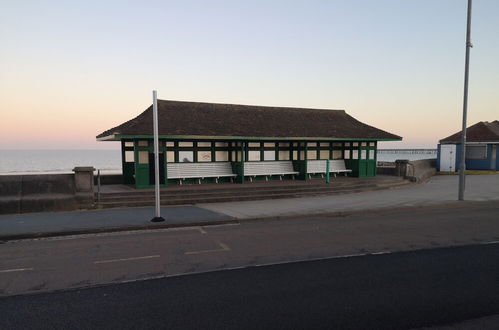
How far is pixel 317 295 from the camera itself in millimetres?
5488

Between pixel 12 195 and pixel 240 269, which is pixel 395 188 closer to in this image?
pixel 240 269

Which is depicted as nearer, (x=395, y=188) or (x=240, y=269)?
(x=240, y=269)

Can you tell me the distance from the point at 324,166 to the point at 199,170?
7.52m

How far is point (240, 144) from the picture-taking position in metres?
18.1

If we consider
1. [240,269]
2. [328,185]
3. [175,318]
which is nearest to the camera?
[175,318]

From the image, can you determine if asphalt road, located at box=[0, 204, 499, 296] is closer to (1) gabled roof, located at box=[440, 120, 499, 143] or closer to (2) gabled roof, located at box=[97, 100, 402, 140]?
(2) gabled roof, located at box=[97, 100, 402, 140]

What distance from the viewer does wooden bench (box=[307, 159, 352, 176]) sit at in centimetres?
2012

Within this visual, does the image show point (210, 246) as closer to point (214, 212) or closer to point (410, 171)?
point (214, 212)

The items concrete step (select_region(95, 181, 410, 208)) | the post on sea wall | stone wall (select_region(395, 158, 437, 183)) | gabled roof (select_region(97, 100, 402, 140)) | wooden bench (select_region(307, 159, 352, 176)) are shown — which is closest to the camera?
the post on sea wall

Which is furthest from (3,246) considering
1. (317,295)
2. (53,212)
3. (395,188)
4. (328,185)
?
(395,188)

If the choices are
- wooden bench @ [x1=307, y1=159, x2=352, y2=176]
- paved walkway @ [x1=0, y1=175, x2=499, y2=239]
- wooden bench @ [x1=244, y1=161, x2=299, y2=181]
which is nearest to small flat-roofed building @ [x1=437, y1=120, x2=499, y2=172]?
paved walkway @ [x1=0, y1=175, x2=499, y2=239]

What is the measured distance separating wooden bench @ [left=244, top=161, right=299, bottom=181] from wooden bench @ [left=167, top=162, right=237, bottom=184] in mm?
953

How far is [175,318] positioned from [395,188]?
17491 millimetres

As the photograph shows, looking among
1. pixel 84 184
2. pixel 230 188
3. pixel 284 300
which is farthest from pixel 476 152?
pixel 284 300
